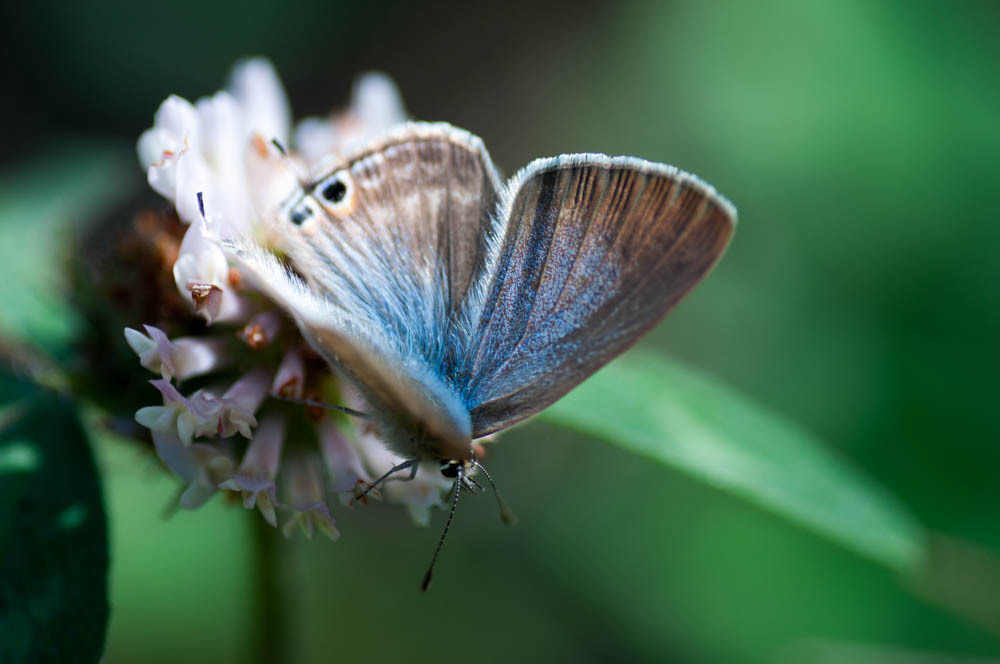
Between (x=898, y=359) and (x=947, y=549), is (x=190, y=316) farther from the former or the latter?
(x=898, y=359)

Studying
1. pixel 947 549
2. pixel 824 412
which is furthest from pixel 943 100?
pixel 947 549

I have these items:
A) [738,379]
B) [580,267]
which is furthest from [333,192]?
[738,379]

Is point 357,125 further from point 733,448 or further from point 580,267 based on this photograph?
point 733,448

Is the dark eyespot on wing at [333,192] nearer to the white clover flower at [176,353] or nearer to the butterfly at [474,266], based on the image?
the butterfly at [474,266]

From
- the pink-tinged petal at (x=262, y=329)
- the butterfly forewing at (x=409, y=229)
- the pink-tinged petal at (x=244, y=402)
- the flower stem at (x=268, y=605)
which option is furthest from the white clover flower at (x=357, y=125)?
the flower stem at (x=268, y=605)

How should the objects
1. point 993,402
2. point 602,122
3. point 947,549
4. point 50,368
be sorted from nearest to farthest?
point 50,368 → point 947,549 → point 993,402 → point 602,122

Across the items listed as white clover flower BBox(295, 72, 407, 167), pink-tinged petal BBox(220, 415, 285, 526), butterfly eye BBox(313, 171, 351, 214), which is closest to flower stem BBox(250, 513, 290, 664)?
pink-tinged petal BBox(220, 415, 285, 526)
